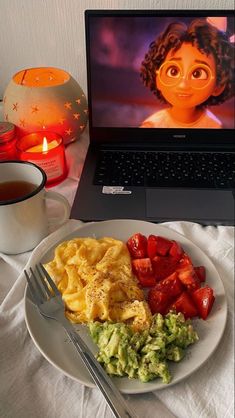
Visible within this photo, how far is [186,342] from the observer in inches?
16.5

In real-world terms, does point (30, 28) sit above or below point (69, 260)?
above

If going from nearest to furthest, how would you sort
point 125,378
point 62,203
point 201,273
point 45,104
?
point 125,378, point 201,273, point 62,203, point 45,104

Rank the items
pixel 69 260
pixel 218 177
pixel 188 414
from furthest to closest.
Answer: pixel 218 177 → pixel 69 260 → pixel 188 414

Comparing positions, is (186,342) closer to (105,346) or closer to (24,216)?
(105,346)

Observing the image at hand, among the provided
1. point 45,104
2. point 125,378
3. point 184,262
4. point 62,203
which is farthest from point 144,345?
point 45,104

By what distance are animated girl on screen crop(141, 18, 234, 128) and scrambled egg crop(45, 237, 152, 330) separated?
1.11ft

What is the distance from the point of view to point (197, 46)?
0.69 m

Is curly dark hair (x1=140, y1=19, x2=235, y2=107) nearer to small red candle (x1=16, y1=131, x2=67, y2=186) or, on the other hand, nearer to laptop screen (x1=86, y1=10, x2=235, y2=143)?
laptop screen (x1=86, y1=10, x2=235, y2=143)

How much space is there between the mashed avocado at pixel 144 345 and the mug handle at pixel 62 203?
21 cm

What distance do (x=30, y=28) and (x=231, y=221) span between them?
2.07 ft

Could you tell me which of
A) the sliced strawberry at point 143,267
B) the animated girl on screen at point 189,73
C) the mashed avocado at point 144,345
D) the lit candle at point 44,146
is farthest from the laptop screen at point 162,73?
the mashed avocado at point 144,345

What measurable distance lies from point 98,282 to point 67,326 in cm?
7

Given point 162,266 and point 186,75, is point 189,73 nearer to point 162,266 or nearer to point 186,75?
point 186,75

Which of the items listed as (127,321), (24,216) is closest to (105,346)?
(127,321)
